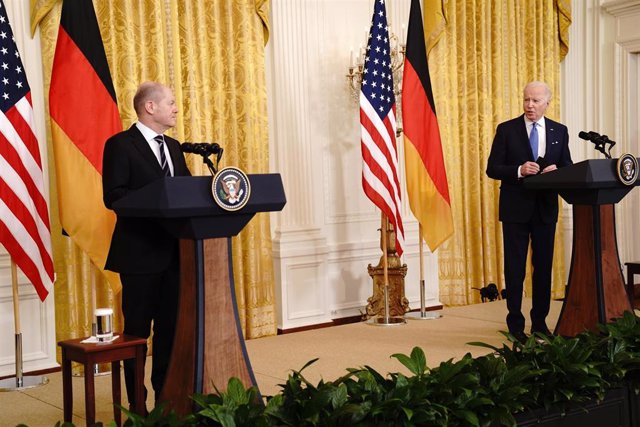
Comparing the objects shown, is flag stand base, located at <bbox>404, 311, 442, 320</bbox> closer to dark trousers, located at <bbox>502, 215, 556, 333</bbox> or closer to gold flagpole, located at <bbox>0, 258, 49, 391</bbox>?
dark trousers, located at <bbox>502, 215, 556, 333</bbox>

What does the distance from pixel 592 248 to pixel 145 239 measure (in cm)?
248

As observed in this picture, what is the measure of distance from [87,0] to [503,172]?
2.83 meters

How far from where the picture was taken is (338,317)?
7.01 m

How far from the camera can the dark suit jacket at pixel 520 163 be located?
5.44m

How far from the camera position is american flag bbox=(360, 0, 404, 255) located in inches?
254

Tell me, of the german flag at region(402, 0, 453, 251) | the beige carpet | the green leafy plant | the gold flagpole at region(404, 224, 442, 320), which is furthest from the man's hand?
the gold flagpole at region(404, 224, 442, 320)

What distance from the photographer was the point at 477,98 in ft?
25.8

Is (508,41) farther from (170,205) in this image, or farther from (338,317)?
(170,205)

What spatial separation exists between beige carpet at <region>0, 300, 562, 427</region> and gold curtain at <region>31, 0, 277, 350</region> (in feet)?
1.49

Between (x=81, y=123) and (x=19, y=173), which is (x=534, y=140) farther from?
(x=19, y=173)

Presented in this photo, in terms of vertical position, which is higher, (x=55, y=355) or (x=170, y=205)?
(x=170, y=205)

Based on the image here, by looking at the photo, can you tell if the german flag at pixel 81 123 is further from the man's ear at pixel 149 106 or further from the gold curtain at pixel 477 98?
the gold curtain at pixel 477 98

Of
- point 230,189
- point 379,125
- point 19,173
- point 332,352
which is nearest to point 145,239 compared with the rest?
point 230,189

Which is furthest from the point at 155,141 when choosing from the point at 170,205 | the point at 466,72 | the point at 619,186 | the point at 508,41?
the point at 508,41
